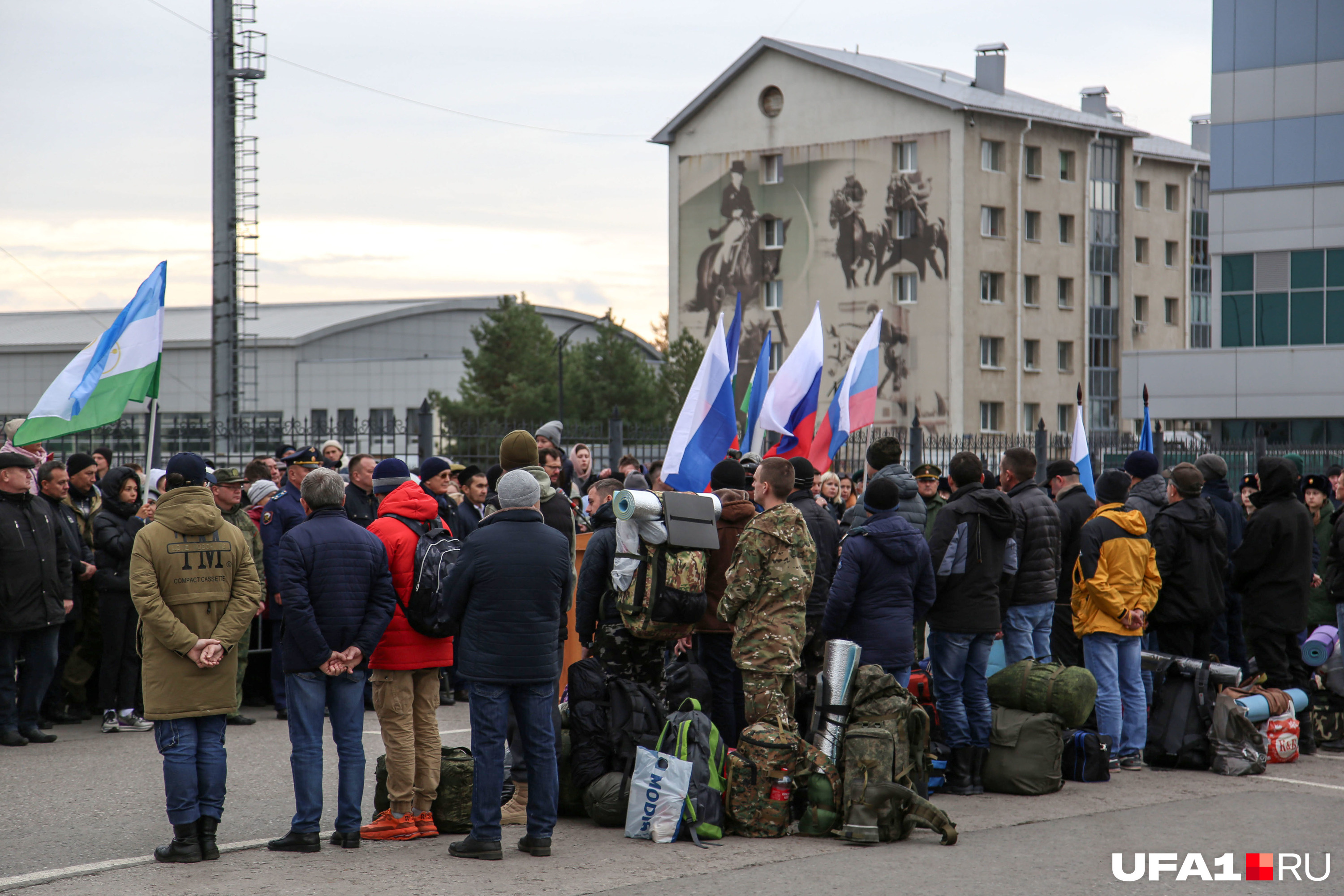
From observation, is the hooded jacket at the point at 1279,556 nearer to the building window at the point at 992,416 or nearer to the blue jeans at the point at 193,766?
the blue jeans at the point at 193,766

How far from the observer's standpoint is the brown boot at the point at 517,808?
7.44 metres

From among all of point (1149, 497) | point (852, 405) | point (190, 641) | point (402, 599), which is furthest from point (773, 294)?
point (190, 641)

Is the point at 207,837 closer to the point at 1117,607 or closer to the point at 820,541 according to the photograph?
the point at 820,541

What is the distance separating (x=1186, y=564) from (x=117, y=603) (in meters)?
7.80

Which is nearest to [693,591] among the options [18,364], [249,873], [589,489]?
[589,489]

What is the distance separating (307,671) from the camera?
22.2 feet

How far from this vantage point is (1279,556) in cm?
997

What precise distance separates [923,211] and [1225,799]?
51598mm

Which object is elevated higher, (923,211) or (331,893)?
(923,211)

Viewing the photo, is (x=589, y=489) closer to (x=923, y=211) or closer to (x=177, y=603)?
(x=177, y=603)

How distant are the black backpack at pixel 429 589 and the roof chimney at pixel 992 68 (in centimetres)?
6036

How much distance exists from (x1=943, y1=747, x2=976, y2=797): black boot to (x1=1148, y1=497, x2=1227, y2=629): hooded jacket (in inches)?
84.6

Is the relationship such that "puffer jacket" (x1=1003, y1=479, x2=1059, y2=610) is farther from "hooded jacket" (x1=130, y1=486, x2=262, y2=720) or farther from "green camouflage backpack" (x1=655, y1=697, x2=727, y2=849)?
"hooded jacket" (x1=130, y1=486, x2=262, y2=720)

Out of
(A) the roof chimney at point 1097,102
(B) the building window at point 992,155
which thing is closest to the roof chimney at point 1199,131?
(A) the roof chimney at point 1097,102
